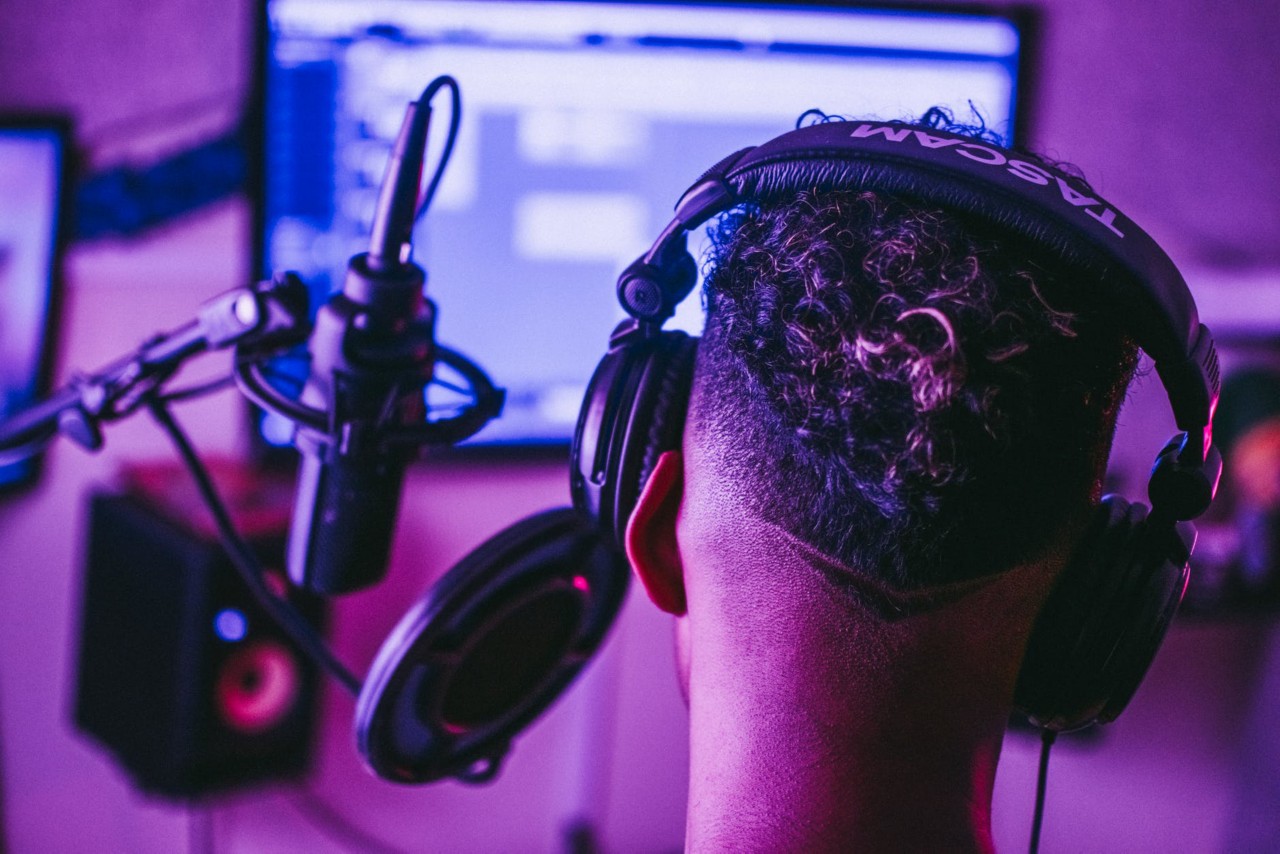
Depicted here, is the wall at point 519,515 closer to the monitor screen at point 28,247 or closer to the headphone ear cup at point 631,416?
the monitor screen at point 28,247

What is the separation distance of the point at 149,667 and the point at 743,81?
115 centimetres

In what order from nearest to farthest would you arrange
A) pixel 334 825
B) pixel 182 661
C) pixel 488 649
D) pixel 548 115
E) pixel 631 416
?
pixel 631 416 < pixel 488 649 < pixel 182 661 < pixel 548 115 < pixel 334 825

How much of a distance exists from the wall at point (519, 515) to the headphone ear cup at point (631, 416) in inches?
40.1

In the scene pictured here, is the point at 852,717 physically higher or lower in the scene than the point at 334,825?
higher

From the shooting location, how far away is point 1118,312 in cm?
56

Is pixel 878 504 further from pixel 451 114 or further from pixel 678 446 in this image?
pixel 451 114

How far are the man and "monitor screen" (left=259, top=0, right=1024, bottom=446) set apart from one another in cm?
90

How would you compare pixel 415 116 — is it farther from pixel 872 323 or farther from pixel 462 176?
pixel 462 176

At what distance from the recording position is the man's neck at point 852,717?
0.60 m

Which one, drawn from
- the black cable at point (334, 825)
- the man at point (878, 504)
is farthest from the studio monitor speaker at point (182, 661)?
the man at point (878, 504)

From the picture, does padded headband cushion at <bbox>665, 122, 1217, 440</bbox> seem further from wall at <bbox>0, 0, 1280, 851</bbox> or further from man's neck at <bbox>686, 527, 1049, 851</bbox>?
wall at <bbox>0, 0, 1280, 851</bbox>

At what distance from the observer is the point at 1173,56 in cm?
201

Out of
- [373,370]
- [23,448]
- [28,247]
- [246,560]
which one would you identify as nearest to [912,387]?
[373,370]

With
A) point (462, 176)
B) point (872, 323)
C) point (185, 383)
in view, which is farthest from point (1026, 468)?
point (185, 383)
